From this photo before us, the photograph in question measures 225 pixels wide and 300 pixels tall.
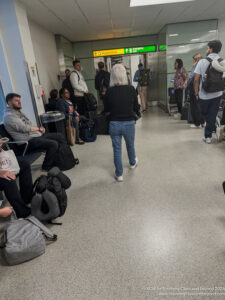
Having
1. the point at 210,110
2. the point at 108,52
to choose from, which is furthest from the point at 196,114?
the point at 108,52

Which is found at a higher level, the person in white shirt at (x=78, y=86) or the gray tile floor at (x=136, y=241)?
the person in white shirt at (x=78, y=86)

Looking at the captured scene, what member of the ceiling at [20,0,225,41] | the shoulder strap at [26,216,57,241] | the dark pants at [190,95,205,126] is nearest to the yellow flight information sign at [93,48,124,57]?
the ceiling at [20,0,225,41]

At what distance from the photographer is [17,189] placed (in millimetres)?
2068

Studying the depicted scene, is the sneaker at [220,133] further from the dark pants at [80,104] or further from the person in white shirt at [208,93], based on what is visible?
the dark pants at [80,104]

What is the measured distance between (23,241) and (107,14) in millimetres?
5328

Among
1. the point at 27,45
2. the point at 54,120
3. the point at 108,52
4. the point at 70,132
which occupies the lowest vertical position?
the point at 70,132

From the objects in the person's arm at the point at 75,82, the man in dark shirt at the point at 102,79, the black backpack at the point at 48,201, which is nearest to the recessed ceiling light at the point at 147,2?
A: the man in dark shirt at the point at 102,79

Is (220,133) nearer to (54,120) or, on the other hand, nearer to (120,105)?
(120,105)

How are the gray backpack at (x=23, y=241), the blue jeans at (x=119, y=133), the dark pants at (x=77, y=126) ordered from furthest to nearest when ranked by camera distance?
the dark pants at (x=77, y=126) → the blue jeans at (x=119, y=133) → the gray backpack at (x=23, y=241)

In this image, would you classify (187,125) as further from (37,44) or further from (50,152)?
(37,44)

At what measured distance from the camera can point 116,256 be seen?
167 centimetres

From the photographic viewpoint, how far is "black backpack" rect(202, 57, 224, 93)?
358cm

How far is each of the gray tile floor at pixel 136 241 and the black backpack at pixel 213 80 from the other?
1.27 metres

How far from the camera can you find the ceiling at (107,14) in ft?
13.8
